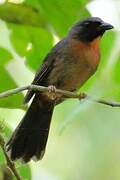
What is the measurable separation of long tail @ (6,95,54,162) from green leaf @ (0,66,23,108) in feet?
3.40

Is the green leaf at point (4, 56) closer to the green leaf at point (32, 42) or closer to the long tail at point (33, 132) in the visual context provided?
the green leaf at point (32, 42)

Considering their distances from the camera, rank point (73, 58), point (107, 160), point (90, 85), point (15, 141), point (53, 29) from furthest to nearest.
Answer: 1. point (107, 160)
2. point (73, 58)
3. point (15, 141)
4. point (90, 85)
5. point (53, 29)

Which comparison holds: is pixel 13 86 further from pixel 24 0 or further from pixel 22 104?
pixel 24 0

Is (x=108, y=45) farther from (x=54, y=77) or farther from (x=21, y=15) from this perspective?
(x=54, y=77)

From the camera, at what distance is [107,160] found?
514 centimetres

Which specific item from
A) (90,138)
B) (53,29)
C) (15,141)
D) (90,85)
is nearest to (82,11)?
(53,29)

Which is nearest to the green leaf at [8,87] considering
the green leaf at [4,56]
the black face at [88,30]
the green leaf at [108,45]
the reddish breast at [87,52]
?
the green leaf at [4,56]

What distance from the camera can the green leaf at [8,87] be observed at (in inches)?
78.3

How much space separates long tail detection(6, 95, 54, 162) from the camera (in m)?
3.27

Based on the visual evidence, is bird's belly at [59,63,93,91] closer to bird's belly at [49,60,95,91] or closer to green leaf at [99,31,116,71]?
bird's belly at [49,60,95,91]

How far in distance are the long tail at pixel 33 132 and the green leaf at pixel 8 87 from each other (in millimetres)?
1035

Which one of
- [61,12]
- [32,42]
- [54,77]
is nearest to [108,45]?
[61,12]

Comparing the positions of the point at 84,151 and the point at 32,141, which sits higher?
the point at 32,141

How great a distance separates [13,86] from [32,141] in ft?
5.13
